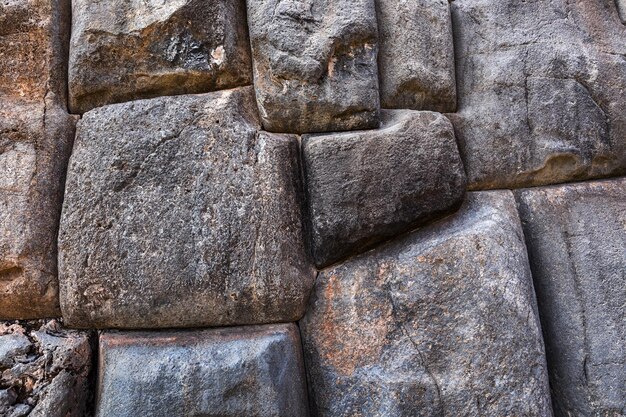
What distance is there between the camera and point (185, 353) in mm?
1107

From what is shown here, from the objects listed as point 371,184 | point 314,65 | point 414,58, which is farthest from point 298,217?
point 414,58

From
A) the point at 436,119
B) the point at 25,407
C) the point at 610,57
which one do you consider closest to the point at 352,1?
the point at 436,119

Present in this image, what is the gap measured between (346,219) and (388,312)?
27 cm

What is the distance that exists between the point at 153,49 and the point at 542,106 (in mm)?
1138

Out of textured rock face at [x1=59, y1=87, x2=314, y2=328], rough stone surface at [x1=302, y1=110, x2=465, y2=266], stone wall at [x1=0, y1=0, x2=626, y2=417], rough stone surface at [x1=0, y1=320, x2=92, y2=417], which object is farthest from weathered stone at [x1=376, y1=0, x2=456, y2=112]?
rough stone surface at [x1=0, y1=320, x2=92, y2=417]

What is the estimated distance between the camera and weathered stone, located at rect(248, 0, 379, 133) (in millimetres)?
1221

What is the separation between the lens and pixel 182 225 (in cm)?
116

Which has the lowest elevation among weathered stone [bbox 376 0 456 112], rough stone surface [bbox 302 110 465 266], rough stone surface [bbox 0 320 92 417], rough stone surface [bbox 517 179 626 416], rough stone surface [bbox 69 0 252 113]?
rough stone surface [bbox 517 179 626 416]

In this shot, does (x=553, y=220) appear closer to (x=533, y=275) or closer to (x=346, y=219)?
(x=533, y=275)

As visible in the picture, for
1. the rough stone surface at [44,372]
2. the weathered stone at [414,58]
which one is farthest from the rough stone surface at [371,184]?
the rough stone surface at [44,372]

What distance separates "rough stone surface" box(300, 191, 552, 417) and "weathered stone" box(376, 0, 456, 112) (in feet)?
1.32

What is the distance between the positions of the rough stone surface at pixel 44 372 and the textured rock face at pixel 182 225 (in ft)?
0.23

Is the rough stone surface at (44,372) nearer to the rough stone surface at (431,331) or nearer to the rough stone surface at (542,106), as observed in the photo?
the rough stone surface at (431,331)

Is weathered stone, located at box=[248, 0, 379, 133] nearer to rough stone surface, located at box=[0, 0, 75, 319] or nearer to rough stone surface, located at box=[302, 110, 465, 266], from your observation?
rough stone surface, located at box=[302, 110, 465, 266]
